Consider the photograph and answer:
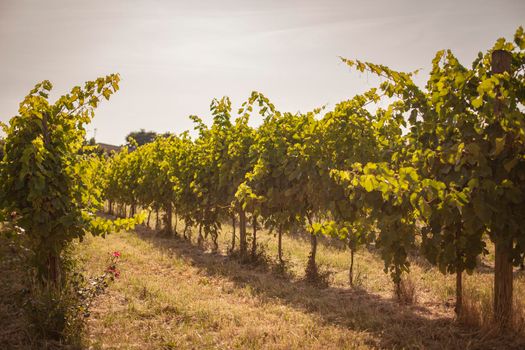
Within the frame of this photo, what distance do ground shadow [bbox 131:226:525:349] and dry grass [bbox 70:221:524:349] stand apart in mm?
14

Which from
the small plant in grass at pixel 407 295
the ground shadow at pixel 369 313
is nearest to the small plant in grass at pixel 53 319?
the ground shadow at pixel 369 313

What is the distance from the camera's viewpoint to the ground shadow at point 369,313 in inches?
172

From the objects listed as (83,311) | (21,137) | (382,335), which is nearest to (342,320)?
(382,335)

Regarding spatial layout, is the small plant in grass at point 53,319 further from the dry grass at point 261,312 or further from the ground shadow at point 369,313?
the ground shadow at point 369,313

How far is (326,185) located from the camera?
660cm

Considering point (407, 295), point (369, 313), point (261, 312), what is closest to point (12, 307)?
point (261, 312)

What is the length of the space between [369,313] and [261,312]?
167 centimetres

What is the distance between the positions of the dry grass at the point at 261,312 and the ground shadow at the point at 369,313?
0.04 ft

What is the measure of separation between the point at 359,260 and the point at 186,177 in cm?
621

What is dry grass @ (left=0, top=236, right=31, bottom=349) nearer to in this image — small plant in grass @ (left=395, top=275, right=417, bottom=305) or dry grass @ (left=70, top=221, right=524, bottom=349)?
dry grass @ (left=70, top=221, right=524, bottom=349)

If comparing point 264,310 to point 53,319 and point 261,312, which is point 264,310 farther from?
point 53,319

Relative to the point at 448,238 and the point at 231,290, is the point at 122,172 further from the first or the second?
the point at 448,238

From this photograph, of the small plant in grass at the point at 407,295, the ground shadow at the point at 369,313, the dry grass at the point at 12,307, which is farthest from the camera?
the small plant in grass at the point at 407,295

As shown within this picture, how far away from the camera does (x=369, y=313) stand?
5.52 meters
